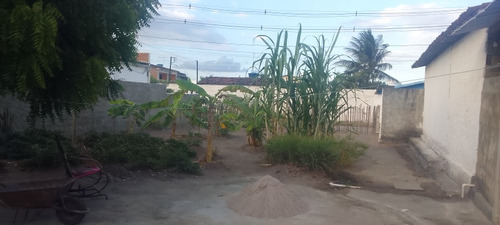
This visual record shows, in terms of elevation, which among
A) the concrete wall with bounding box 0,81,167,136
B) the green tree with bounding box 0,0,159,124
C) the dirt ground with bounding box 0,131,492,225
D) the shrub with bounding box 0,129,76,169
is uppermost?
the green tree with bounding box 0,0,159,124

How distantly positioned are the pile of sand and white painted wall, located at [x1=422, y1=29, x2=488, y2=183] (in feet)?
11.2

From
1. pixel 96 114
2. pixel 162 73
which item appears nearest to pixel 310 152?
pixel 96 114

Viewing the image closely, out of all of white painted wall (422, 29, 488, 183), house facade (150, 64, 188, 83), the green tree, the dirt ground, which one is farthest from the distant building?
the green tree

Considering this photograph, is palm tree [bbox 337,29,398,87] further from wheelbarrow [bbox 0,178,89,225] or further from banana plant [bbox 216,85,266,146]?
wheelbarrow [bbox 0,178,89,225]

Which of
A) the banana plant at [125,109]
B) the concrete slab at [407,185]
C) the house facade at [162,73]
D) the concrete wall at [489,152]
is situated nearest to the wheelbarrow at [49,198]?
the concrete wall at [489,152]

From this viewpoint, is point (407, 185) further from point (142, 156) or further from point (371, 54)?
point (371, 54)

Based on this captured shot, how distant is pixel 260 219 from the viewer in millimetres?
5805

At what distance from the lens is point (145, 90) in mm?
16031

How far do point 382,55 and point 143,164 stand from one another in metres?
29.6

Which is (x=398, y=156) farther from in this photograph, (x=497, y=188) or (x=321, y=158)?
(x=497, y=188)

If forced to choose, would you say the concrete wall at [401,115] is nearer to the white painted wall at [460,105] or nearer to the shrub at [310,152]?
the white painted wall at [460,105]

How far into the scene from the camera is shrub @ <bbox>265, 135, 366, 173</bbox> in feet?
29.7

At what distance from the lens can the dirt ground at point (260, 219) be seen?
19.0 ft

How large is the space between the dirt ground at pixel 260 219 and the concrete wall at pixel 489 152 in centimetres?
29
